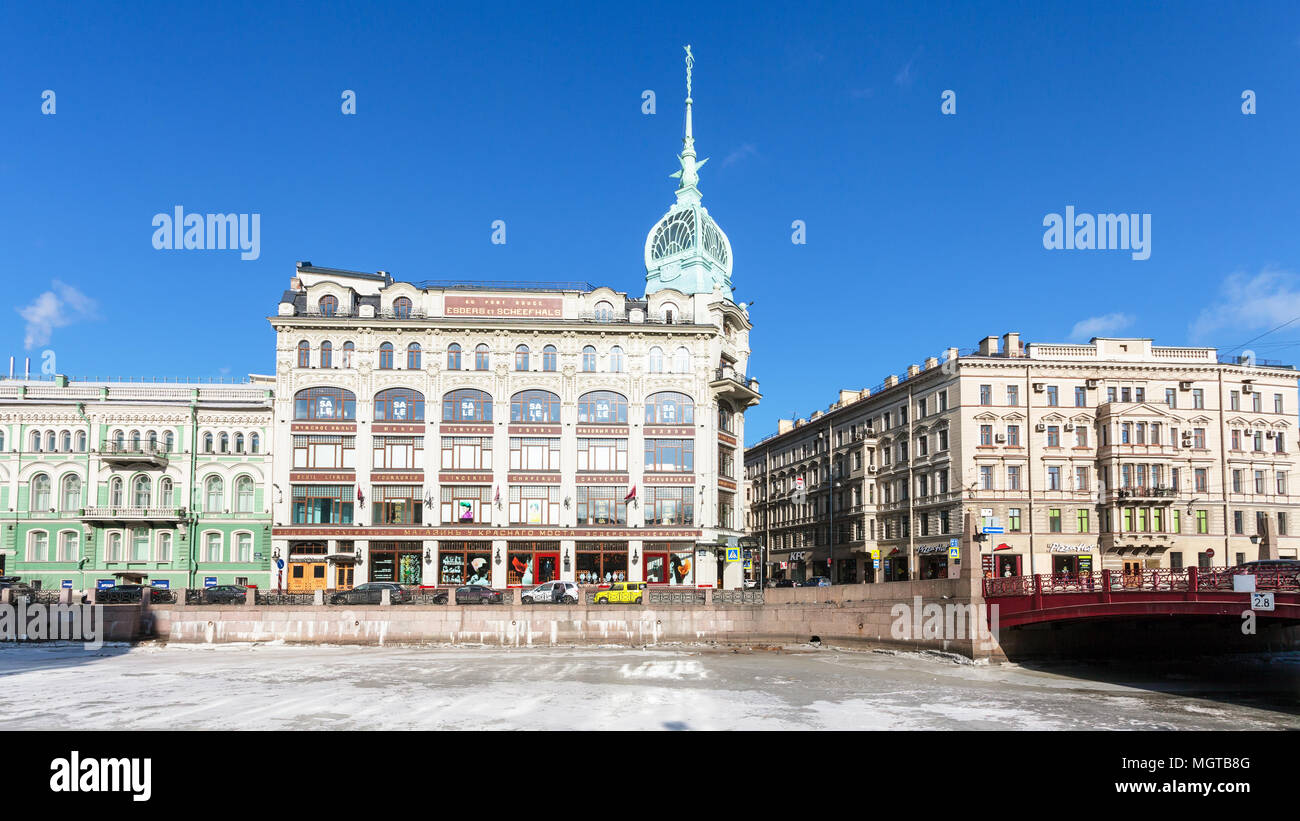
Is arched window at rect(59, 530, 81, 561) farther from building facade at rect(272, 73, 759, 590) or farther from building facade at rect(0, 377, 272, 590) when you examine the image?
building facade at rect(272, 73, 759, 590)

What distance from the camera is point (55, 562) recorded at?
67.7 meters

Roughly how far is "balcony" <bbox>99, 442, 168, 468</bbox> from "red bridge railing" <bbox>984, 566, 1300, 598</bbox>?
56217mm

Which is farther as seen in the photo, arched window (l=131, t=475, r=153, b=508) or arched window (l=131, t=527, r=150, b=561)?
arched window (l=131, t=475, r=153, b=508)

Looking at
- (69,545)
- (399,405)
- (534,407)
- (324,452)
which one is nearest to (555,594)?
(534,407)

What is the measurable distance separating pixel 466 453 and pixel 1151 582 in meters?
44.4

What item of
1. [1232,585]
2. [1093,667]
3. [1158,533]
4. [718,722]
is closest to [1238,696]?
[1232,585]

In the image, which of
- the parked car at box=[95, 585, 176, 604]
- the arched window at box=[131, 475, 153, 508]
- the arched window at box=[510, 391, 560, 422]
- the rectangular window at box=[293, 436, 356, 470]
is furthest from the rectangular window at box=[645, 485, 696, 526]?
the arched window at box=[131, 475, 153, 508]

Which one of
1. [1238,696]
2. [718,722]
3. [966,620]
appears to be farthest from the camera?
[966,620]

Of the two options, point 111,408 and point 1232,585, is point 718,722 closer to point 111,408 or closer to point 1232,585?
point 1232,585

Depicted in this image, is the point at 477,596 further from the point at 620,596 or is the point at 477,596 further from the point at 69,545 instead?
the point at 69,545

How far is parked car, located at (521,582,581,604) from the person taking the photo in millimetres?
55938
